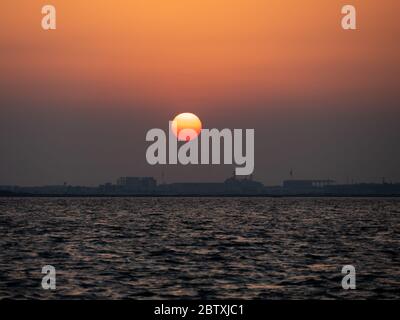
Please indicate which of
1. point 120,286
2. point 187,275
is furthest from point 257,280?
point 120,286

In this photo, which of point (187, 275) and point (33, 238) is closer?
point (187, 275)

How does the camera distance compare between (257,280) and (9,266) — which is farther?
(9,266)

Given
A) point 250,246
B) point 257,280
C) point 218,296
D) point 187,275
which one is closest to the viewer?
point 218,296

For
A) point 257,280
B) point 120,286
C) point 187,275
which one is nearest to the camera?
point 120,286

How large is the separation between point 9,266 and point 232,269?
1356 centimetres

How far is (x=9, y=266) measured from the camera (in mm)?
44812
